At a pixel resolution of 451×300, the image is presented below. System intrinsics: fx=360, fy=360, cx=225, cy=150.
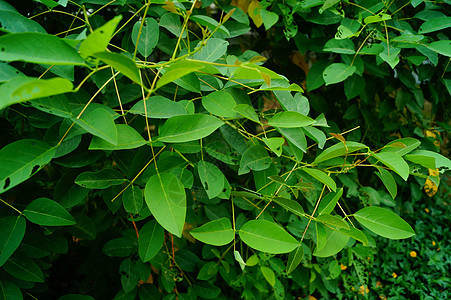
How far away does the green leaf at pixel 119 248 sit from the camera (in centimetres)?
100

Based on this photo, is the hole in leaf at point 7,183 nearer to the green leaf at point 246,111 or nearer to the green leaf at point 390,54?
the green leaf at point 246,111

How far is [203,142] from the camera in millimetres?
776

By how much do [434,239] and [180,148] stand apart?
5.04 ft

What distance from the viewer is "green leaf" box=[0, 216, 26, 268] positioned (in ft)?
1.99

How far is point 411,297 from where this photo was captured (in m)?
1.54

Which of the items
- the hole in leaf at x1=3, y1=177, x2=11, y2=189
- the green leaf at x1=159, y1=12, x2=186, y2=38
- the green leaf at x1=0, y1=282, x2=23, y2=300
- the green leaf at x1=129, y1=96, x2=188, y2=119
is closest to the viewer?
the hole in leaf at x1=3, y1=177, x2=11, y2=189

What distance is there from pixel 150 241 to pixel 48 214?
0.66 ft

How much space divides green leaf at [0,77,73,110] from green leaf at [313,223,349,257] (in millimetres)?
494

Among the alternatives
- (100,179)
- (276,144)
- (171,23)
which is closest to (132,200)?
(100,179)

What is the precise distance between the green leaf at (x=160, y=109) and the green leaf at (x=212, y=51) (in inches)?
5.0

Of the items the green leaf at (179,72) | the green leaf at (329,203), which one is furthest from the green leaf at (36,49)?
the green leaf at (329,203)

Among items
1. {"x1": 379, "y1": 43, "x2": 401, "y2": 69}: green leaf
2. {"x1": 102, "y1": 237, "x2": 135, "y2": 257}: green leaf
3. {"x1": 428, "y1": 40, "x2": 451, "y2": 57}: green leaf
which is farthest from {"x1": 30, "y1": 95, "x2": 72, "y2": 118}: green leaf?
{"x1": 428, "y1": 40, "x2": 451, "y2": 57}: green leaf

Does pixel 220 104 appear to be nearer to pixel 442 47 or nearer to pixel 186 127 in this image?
pixel 186 127

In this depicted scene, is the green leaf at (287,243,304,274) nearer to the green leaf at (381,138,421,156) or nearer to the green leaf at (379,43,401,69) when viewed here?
the green leaf at (381,138,421,156)
